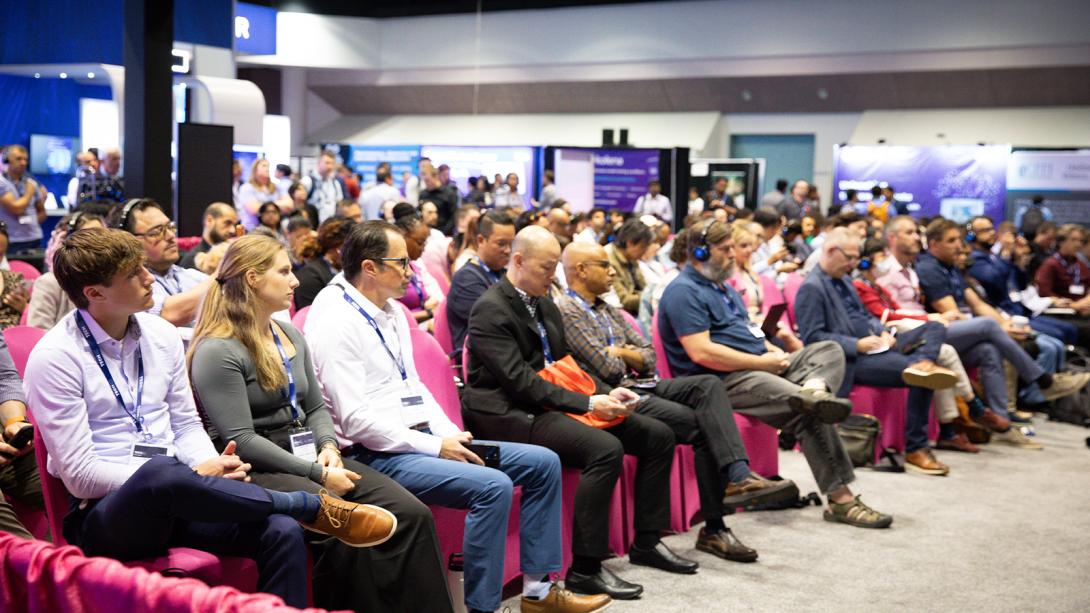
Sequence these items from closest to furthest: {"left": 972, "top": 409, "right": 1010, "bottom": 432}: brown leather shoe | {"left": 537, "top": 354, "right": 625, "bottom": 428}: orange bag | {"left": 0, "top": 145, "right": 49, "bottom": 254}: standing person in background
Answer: {"left": 537, "top": 354, "right": 625, "bottom": 428}: orange bag, {"left": 972, "top": 409, "right": 1010, "bottom": 432}: brown leather shoe, {"left": 0, "top": 145, "right": 49, "bottom": 254}: standing person in background

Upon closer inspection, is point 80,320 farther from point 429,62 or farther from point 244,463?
point 429,62

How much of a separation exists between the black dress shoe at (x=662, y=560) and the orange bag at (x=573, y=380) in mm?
514

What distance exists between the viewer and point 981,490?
5.51 m

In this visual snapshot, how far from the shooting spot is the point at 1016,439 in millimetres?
6688

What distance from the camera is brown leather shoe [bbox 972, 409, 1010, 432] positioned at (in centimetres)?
653

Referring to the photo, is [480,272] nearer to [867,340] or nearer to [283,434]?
[283,434]

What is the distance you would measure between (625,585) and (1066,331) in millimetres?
5709

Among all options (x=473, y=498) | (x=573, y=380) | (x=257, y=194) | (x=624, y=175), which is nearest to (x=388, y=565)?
(x=473, y=498)

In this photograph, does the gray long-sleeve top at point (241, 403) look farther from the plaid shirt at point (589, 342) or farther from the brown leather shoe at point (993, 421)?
the brown leather shoe at point (993, 421)

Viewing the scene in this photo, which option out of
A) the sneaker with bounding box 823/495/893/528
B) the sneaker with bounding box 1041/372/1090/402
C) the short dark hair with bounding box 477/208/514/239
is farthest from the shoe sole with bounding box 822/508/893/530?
the sneaker with bounding box 1041/372/1090/402

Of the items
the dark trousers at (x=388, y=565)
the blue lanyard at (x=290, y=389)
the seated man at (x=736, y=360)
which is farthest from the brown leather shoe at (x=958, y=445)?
the blue lanyard at (x=290, y=389)

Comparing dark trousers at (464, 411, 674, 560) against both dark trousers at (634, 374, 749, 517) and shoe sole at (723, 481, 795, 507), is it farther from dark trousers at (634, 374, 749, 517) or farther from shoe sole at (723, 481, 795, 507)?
shoe sole at (723, 481, 795, 507)

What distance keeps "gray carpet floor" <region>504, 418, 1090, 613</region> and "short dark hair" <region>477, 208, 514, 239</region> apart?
65.2 inches

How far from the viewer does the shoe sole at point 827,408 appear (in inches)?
177
